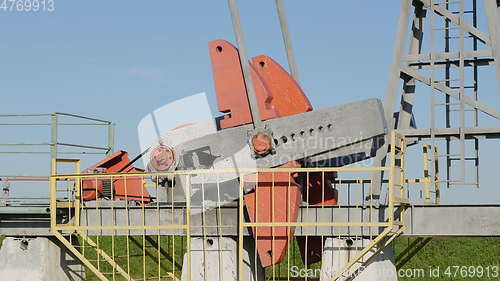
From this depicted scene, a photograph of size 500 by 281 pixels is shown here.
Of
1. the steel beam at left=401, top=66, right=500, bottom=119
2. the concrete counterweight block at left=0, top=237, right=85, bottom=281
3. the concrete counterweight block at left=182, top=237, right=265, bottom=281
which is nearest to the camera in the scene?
the concrete counterweight block at left=182, top=237, right=265, bottom=281

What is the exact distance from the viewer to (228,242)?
12.4 m

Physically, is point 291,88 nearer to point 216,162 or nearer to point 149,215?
point 216,162

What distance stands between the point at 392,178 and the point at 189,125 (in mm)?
3626

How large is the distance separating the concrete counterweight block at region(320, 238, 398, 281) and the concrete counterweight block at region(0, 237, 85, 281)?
14.2ft

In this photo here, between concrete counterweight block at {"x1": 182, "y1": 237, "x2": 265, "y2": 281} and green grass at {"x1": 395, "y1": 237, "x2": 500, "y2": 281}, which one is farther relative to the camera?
green grass at {"x1": 395, "y1": 237, "x2": 500, "y2": 281}

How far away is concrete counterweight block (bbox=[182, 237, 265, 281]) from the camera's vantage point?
39.9ft

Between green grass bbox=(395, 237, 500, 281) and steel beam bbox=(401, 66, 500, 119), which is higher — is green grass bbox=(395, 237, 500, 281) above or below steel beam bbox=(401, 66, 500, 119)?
below

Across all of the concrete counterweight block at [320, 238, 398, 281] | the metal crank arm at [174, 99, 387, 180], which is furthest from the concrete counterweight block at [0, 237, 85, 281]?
the concrete counterweight block at [320, 238, 398, 281]

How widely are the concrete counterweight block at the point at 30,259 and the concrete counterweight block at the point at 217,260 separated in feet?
8.01

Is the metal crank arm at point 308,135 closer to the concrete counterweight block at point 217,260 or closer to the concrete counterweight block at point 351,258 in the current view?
the concrete counterweight block at point 217,260

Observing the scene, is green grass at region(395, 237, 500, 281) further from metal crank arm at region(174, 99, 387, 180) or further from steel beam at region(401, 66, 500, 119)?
metal crank arm at region(174, 99, 387, 180)

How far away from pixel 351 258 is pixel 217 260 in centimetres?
188

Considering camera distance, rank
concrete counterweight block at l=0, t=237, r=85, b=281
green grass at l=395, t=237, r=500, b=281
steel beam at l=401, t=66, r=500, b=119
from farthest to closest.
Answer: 1. green grass at l=395, t=237, r=500, b=281
2. concrete counterweight block at l=0, t=237, r=85, b=281
3. steel beam at l=401, t=66, r=500, b=119

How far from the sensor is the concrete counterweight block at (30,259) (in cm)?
1333
